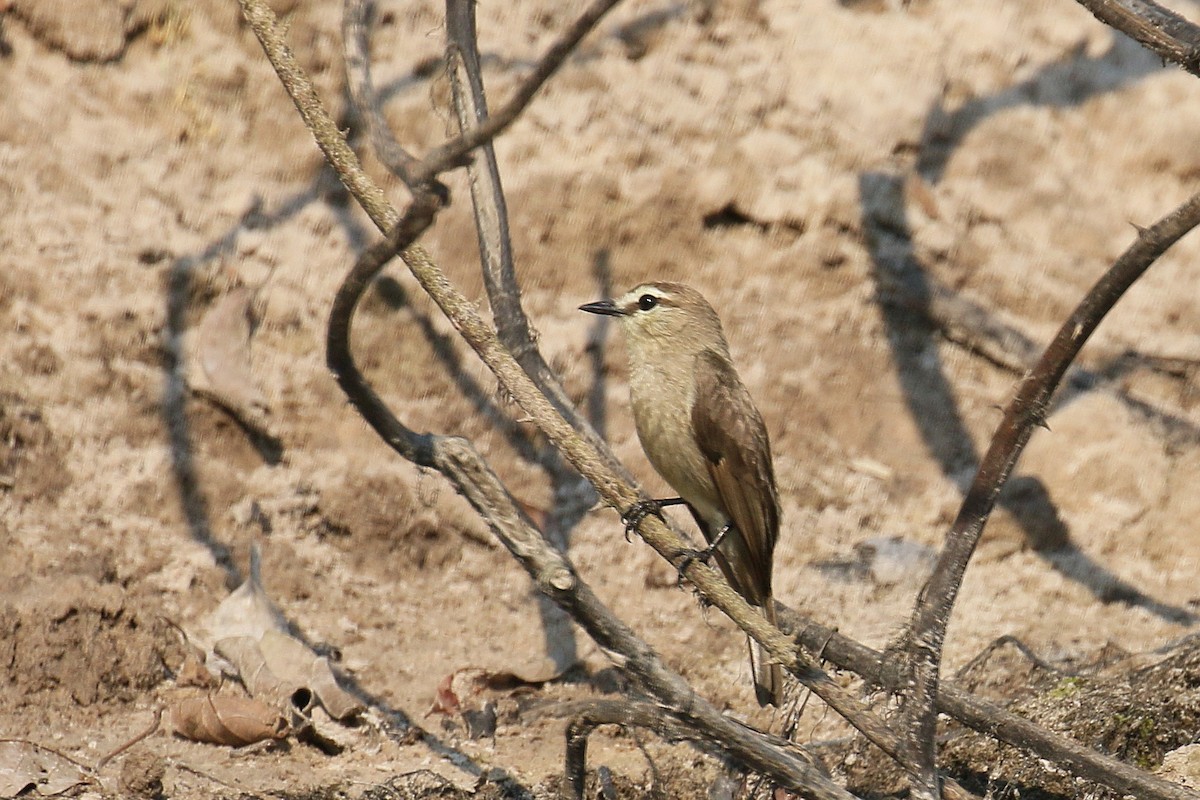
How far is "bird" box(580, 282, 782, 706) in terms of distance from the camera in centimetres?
450

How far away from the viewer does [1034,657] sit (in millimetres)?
4992

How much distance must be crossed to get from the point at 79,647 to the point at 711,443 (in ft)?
6.91

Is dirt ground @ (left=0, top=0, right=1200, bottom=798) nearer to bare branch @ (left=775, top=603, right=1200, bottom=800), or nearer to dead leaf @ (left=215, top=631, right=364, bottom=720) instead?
dead leaf @ (left=215, top=631, right=364, bottom=720)

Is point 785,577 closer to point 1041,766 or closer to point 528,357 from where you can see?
point 1041,766

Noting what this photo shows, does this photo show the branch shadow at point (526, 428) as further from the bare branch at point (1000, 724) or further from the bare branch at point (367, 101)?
the bare branch at point (367, 101)

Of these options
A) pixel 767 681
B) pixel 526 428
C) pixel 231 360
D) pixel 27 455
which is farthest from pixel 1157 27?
pixel 27 455

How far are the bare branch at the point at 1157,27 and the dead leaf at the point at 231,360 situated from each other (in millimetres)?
3291

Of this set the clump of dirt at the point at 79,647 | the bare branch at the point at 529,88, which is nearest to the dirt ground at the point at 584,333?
the clump of dirt at the point at 79,647

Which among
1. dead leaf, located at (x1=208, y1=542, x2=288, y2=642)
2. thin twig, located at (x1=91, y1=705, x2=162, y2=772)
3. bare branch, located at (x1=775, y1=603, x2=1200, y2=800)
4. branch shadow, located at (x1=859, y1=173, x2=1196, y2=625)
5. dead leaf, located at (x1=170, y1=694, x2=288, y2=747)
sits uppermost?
branch shadow, located at (x1=859, y1=173, x2=1196, y2=625)

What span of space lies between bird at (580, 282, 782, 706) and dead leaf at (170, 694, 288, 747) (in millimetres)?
1449

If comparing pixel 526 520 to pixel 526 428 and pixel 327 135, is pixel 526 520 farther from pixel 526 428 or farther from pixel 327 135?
pixel 526 428

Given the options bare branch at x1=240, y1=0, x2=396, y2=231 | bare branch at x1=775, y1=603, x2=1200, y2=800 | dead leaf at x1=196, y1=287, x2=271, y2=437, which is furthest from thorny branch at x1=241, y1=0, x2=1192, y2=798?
dead leaf at x1=196, y1=287, x2=271, y2=437

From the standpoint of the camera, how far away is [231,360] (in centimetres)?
529

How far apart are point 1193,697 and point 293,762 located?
2.97 metres
